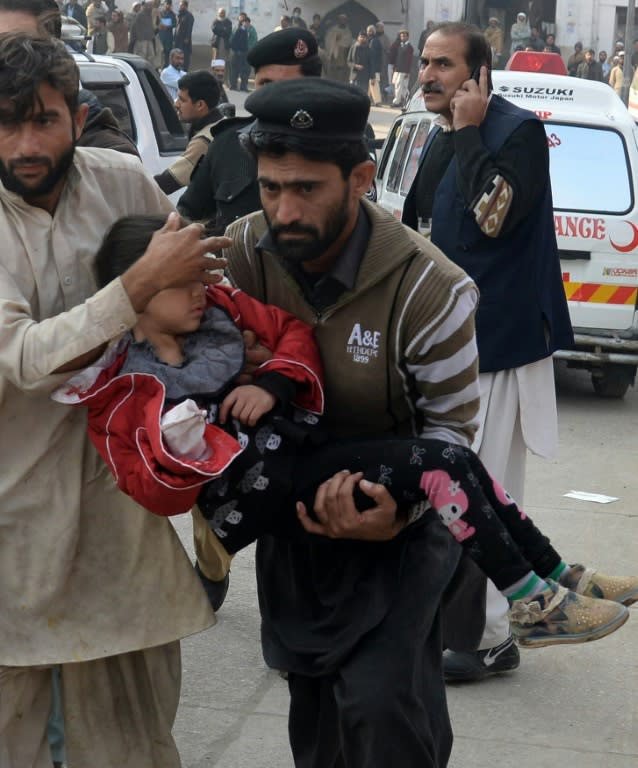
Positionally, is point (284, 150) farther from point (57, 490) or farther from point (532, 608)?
point (532, 608)

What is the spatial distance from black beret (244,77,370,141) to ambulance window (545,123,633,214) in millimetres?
6615

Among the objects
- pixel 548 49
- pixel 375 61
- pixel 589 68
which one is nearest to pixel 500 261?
pixel 589 68

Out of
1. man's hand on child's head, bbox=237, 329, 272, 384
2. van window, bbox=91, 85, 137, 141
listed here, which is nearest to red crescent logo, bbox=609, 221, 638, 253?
van window, bbox=91, 85, 137, 141

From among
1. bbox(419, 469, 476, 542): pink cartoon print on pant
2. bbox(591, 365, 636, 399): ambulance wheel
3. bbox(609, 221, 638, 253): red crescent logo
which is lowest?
bbox(591, 365, 636, 399): ambulance wheel

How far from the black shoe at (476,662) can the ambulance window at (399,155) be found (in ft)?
19.3

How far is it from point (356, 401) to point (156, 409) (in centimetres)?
50

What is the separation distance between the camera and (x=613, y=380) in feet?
32.1

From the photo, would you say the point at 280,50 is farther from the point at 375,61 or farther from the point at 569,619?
the point at 375,61

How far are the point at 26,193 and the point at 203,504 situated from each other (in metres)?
0.76

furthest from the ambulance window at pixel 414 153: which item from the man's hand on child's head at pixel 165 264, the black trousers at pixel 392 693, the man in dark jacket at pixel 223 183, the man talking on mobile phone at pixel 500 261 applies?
the man's hand on child's head at pixel 165 264

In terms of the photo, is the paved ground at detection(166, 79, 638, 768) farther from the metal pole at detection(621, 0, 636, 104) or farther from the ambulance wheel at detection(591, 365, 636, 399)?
the metal pole at detection(621, 0, 636, 104)

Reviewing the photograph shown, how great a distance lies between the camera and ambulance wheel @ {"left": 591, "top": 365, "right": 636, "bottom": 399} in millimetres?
9672

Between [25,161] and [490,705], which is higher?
[25,161]

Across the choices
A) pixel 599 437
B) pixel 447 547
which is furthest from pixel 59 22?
pixel 599 437
